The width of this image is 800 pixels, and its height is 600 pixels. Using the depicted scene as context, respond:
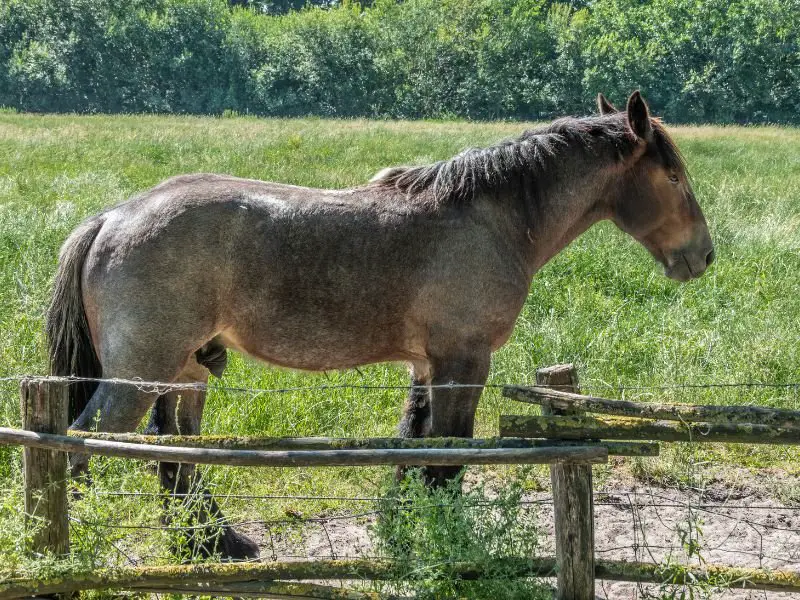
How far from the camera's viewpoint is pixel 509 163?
5.19 m

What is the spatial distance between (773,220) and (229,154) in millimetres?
12858

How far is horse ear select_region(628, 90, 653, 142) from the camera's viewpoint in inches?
199

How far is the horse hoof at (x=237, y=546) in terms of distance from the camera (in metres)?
4.97

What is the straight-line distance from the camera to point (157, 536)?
13.8 feet

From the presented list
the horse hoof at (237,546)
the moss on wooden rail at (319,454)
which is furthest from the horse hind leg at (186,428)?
the moss on wooden rail at (319,454)

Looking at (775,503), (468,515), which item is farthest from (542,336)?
(468,515)

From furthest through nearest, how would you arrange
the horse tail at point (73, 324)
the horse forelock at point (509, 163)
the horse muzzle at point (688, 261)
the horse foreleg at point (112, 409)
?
the horse muzzle at point (688, 261), the horse forelock at point (509, 163), the horse tail at point (73, 324), the horse foreleg at point (112, 409)

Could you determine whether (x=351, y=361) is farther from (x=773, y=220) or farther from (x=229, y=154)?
(x=229, y=154)

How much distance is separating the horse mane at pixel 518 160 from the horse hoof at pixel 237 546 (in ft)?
7.32

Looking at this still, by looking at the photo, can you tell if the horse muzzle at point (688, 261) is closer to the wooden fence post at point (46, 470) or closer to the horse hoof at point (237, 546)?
the horse hoof at point (237, 546)

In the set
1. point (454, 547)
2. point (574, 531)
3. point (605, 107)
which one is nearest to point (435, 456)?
point (454, 547)

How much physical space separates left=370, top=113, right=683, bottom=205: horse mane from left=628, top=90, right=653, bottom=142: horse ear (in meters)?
0.07

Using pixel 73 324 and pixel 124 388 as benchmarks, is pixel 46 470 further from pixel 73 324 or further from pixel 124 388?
pixel 73 324

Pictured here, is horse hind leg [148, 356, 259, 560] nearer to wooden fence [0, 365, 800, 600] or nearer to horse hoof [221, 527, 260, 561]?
horse hoof [221, 527, 260, 561]
